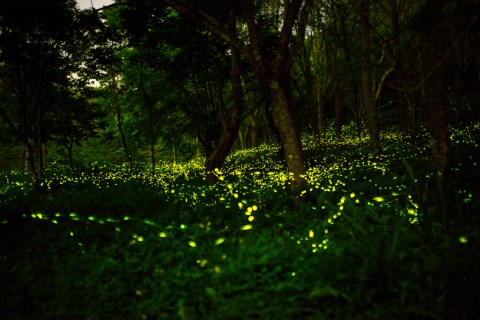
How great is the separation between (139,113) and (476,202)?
21.3m

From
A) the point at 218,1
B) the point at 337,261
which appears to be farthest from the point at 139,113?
the point at 337,261

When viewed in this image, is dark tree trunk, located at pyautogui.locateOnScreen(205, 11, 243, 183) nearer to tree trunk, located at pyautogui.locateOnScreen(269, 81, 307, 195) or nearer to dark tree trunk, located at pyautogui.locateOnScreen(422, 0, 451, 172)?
tree trunk, located at pyautogui.locateOnScreen(269, 81, 307, 195)

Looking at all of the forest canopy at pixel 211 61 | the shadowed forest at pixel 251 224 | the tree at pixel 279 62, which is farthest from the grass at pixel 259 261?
the forest canopy at pixel 211 61

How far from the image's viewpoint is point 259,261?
452cm

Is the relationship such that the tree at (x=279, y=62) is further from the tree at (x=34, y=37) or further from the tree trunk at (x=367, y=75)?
the tree at (x=34, y=37)

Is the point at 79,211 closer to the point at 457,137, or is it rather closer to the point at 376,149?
the point at 376,149

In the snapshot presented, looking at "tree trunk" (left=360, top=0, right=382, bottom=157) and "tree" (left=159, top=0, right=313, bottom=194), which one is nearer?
"tree" (left=159, top=0, right=313, bottom=194)

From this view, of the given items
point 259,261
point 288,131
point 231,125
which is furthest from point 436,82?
point 231,125

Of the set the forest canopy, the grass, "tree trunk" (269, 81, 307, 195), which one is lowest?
the grass

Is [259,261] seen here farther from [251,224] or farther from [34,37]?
[34,37]

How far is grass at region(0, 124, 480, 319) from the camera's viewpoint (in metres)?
3.67

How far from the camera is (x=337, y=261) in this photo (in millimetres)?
4242

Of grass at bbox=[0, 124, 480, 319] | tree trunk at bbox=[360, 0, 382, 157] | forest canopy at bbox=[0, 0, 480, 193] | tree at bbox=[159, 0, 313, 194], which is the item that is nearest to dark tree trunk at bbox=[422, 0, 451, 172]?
forest canopy at bbox=[0, 0, 480, 193]

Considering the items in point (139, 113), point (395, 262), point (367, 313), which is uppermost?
point (139, 113)
